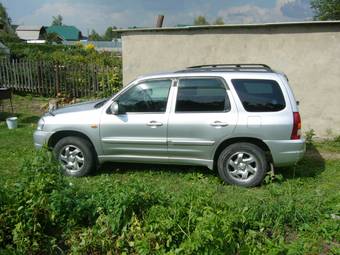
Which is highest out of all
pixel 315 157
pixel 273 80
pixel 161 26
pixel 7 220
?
pixel 161 26

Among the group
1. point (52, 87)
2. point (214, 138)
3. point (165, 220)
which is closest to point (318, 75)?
point (214, 138)

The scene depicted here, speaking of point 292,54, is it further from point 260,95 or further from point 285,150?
point 285,150

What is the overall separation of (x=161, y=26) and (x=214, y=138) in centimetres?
577

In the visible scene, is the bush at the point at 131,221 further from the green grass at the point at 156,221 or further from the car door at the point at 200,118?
the car door at the point at 200,118

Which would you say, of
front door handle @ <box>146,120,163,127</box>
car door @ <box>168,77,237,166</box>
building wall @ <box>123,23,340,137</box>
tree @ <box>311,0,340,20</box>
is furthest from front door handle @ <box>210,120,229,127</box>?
tree @ <box>311,0,340,20</box>

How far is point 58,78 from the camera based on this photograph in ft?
47.5

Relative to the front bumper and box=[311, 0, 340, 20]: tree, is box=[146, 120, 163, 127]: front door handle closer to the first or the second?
the front bumper

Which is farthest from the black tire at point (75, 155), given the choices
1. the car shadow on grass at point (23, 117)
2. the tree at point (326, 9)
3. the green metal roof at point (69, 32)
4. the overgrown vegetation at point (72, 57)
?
the green metal roof at point (69, 32)

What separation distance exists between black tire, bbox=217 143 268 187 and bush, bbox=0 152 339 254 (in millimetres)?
1587

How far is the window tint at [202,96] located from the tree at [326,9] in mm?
35148

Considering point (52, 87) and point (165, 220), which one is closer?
point (165, 220)

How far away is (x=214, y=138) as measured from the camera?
5.71 m

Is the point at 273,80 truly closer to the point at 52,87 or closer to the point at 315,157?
the point at 315,157

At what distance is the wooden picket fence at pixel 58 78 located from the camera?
44.3 feet
